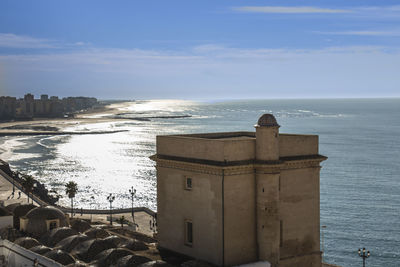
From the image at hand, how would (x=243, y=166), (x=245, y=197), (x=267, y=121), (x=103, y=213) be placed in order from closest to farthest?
(x=243, y=166) < (x=267, y=121) < (x=245, y=197) < (x=103, y=213)

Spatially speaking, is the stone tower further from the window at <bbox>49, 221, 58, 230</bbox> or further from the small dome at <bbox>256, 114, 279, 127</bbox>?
the window at <bbox>49, 221, 58, 230</bbox>

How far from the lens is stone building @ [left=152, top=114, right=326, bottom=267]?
27.3 meters

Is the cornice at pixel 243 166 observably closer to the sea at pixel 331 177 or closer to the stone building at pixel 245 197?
the stone building at pixel 245 197

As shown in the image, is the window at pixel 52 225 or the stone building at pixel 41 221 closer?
the stone building at pixel 41 221

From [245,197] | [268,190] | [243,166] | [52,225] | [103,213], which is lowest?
[103,213]

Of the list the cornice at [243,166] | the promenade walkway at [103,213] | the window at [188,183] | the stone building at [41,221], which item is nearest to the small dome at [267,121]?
the cornice at [243,166]

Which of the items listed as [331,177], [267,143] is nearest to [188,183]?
[267,143]

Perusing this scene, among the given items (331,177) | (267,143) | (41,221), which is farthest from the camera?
(331,177)

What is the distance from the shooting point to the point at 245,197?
27.7m

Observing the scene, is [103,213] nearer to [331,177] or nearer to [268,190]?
[268,190]

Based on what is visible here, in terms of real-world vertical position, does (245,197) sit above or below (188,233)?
above

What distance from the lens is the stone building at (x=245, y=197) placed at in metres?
27.3

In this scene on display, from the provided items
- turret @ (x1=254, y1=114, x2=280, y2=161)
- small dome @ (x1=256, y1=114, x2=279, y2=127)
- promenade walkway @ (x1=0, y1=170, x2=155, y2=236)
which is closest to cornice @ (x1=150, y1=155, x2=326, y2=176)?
turret @ (x1=254, y1=114, x2=280, y2=161)

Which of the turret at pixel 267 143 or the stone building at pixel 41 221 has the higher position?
the turret at pixel 267 143
